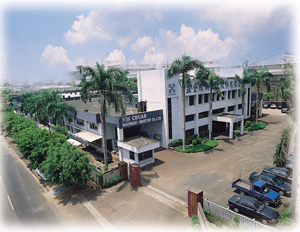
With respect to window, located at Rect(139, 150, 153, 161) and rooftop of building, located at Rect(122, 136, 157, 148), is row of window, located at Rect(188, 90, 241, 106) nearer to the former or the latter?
rooftop of building, located at Rect(122, 136, 157, 148)

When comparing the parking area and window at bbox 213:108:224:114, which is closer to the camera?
the parking area

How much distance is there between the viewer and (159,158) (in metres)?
30.4

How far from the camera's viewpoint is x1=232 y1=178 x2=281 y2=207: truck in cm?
1809

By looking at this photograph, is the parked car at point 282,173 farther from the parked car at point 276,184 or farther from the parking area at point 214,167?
the parking area at point 214,167

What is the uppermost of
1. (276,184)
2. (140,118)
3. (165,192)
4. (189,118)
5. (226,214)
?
(140,118)

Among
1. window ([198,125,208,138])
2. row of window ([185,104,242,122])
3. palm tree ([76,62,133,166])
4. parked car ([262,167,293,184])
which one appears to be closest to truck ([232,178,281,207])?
parked car ([262,167,293,184])

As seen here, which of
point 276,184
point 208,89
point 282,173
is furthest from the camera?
point 208,89

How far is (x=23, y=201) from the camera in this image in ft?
69.6

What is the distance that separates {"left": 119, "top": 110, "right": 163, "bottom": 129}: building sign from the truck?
15707mm

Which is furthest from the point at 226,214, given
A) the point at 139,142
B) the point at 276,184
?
the point at 139,142

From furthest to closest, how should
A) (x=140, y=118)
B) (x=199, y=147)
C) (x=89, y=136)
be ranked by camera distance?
(x=89, y=136) < (x=199, y=147) < (x=140, y=118)

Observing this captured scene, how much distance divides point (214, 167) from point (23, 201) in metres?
21.8

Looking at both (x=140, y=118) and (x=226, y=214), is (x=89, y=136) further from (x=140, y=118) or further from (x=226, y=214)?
(x=226, y=214)

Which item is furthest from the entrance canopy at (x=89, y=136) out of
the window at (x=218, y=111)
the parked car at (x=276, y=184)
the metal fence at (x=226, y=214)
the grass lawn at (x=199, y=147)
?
the window at (x=218, y=111)
